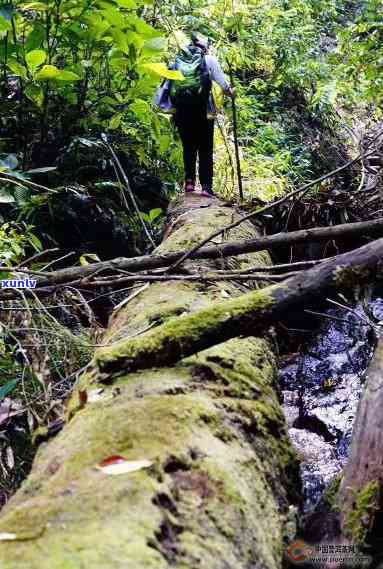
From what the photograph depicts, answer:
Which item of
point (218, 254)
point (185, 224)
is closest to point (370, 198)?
point (185, 224)

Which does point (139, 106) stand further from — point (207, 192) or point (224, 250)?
point (224, 250)

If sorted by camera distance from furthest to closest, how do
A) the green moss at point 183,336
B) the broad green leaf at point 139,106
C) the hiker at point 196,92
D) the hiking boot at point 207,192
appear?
1. the hiking boot at point 207,192
2. the hiker at point 196,92
3. the broad green leaf at point 139,106
4. the green moss at point 183,336

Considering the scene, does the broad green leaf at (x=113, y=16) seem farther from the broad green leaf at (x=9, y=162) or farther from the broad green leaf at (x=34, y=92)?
the broad green leaf at (x=9, y=162)

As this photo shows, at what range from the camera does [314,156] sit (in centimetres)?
1046

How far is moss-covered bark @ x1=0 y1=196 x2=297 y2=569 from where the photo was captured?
1.00 meters

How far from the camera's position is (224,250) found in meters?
3.36

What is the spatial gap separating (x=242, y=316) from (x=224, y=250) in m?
1.66

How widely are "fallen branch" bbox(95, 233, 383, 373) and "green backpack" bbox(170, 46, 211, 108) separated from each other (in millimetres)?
3585

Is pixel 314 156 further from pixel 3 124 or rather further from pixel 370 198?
pixel 3 124

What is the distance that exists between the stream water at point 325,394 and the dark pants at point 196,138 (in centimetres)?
180

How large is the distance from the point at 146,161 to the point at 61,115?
0.93 meters

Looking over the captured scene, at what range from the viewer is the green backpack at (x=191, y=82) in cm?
495

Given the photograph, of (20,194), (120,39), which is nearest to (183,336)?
(20,194)

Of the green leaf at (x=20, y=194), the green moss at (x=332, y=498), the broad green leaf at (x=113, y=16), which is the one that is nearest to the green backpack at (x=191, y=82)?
the broad green leaf at (x=113, y=16)
